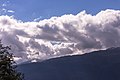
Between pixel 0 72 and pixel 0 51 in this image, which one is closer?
pixel 0 72

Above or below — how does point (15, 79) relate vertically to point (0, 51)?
below

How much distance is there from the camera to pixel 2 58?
31984 millimetres

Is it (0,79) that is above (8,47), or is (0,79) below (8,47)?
below

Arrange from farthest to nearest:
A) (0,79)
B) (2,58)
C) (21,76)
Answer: (21,76) → (2,58) → (0,79)

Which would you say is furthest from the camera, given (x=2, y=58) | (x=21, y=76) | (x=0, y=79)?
(x=21, y=76)

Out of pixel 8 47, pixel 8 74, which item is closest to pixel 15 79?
pixel 8 74

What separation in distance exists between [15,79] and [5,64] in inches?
55.8

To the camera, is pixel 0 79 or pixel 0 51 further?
pixel 0 51

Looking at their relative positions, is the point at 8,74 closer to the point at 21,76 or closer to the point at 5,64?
the point at 5,64

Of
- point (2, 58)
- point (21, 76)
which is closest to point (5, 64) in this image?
point (2, 58)

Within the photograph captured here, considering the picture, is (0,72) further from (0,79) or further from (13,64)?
(13,64)

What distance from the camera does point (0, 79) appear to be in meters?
29.8

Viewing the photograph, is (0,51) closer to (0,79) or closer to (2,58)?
(2,58)

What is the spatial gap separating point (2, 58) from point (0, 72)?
168 centimetres
